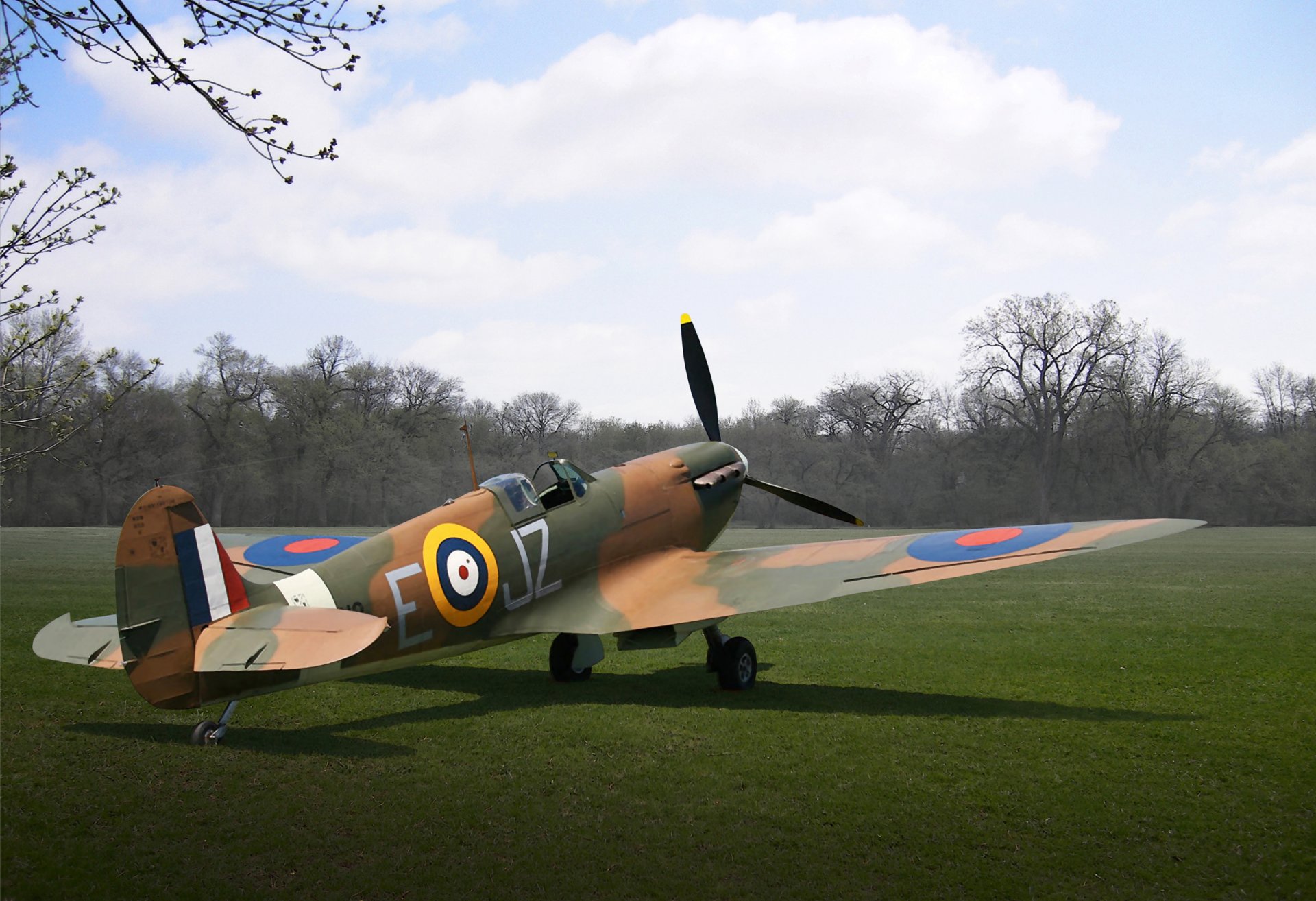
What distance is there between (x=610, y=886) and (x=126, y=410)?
20345 millimetres

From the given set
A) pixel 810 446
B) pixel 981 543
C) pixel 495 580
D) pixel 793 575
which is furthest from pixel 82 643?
pixel 810 446

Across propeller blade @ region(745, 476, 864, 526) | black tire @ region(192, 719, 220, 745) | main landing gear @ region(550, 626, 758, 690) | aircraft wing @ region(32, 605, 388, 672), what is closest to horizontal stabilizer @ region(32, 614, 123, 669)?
aircraft wing @ region(32, 605, 388, 672)

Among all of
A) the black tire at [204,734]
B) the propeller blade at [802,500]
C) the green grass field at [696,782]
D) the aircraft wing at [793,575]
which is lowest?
the green grass field at [696,782]

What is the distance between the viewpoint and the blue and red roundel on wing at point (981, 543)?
277 inches

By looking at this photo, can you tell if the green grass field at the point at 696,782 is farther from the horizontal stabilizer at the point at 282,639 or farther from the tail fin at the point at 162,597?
the horizontal stabilizer at the point at 282,639

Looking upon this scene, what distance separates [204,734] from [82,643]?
1.12 metres

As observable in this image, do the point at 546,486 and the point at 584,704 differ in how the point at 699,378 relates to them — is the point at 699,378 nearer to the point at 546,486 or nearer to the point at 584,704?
the point at 546,486

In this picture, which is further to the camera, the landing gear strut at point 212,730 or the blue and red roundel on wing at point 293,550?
the blue and red roundel on wing at point 293,550

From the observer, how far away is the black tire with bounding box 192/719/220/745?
524 centimetres

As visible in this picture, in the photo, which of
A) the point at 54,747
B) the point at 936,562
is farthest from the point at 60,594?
the point at 936,562

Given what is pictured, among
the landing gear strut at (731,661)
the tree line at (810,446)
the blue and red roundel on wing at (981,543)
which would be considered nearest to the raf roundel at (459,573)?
the landing gear strut at (731,661)

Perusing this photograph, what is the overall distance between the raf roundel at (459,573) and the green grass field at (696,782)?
2.59 ft

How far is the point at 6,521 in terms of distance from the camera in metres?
22.6

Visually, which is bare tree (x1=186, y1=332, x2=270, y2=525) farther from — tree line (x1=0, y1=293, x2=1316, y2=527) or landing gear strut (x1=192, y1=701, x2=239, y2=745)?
landing gear strut (x1=192, y1=701, x2=239, y2=745)
